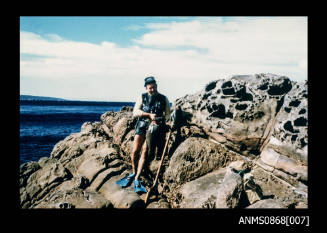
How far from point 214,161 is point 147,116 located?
253cm

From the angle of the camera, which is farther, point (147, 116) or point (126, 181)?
point (147, 116)

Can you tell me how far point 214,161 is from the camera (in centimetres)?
665

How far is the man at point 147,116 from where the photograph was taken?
21.7 ft

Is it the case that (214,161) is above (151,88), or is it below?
below

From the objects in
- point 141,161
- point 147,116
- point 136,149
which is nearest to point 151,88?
point 147,116

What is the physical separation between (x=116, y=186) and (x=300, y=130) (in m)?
5.23

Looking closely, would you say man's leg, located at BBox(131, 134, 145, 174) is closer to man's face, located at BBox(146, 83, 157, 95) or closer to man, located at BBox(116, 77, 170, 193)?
man, located at BBox(116, 77, 170, 193)

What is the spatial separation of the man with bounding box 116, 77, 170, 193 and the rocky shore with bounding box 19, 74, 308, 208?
2.47ft

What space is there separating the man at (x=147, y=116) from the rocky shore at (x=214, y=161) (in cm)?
75

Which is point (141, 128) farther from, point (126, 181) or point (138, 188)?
point (138, 188)

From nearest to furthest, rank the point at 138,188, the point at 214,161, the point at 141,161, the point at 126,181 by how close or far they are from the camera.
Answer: the point at 138,188 < the point at 126,181 < the point at 141,161 < the point at 214,161

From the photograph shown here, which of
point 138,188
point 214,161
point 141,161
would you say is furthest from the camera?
point 214,161
